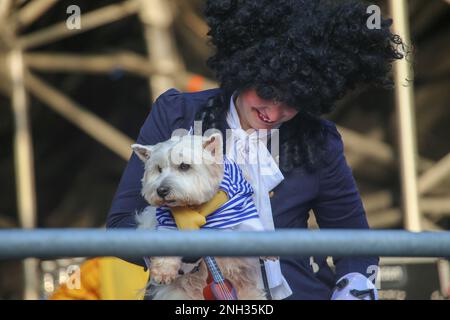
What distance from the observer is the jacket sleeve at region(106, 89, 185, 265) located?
252 cm

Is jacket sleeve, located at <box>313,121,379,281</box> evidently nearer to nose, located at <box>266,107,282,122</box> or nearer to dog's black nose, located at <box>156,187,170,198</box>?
nose, located at <box>266,107,282,122</box>

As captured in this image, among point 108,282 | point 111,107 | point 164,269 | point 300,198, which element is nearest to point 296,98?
point 300,198

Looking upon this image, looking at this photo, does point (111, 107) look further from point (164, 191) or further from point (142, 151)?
point (164, 191)

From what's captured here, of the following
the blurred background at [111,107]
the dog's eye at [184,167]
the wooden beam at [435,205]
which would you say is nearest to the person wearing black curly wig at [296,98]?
the dog's eye at [184,167]

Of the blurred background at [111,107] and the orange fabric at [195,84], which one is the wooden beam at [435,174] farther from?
the orange fabric at [195,84]

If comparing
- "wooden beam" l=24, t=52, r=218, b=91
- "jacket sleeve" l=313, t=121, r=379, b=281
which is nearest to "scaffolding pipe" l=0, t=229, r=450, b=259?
"jacket sleeve" l=313, t=121, r=379, b=281

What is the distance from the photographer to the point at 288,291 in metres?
2.51

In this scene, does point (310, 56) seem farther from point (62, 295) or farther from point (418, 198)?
point (418, 198)

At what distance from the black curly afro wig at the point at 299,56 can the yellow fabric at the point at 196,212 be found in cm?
30

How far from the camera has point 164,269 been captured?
2223 mm

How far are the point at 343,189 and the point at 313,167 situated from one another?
13 centimetres

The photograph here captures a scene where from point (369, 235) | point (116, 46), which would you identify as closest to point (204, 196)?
point (369, 235)

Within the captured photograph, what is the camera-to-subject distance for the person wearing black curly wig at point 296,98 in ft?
8.30

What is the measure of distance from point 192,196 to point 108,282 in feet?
1.84
